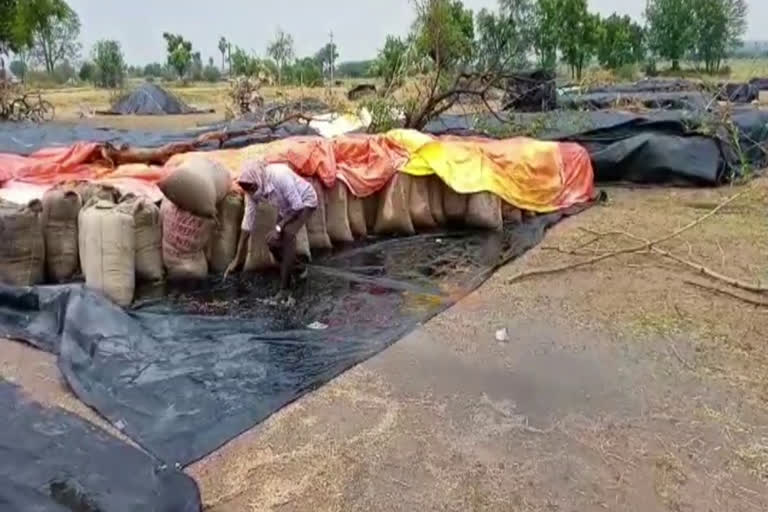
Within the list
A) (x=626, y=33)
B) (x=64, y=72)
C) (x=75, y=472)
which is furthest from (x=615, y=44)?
(x=75, y=472)

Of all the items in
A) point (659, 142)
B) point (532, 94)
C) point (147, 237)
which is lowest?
point (147, 237)

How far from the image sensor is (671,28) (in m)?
34.3

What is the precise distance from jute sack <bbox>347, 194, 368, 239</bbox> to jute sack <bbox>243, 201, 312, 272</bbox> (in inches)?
44.0

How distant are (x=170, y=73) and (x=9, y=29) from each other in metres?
22.0

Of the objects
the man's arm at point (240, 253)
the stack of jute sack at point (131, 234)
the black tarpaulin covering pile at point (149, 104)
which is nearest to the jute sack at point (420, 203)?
A: the stack of jute sack at point (131, 234)

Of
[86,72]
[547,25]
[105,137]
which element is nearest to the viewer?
[105,137]

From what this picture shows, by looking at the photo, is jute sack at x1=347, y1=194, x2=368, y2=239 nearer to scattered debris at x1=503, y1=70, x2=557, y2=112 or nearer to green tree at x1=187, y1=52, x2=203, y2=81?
scattered debris at x1=503, y1=70, x2=557, y2=112

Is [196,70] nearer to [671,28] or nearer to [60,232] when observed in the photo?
A: [671,28]

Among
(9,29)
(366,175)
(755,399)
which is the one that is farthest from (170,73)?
(755,399)

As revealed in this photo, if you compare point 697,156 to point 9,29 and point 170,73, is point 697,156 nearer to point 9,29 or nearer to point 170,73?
point 9,29

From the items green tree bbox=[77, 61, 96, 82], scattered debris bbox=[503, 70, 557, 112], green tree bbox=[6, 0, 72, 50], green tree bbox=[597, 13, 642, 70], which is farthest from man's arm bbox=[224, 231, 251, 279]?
green tree bbox=[77, 61, 96, 82]

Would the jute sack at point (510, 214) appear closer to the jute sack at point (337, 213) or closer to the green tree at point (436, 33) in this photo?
the jute sack at point (337, 213)

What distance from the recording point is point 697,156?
838 centimetres

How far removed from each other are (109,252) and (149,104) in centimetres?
1639
